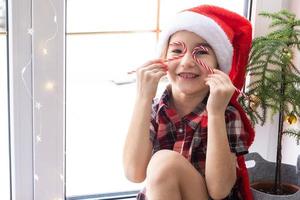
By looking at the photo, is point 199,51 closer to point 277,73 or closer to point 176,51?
point 176,51

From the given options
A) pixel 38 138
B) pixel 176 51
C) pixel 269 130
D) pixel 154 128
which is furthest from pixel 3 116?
pixel 269 130

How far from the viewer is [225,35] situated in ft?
4.08

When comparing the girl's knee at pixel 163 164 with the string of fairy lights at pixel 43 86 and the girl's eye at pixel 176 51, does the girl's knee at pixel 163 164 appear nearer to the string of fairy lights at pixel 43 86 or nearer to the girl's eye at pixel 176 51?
the girl's eye at pixel 176 51

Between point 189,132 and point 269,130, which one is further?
point 269,130

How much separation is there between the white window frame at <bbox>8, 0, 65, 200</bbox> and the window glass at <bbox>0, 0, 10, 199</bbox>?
40 mm

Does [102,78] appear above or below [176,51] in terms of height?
below

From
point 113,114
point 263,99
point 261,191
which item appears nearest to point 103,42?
point 113,114

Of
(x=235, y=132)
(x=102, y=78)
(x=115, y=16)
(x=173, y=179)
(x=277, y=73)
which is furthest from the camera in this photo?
(x=102, y=78)

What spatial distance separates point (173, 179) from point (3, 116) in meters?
0.67

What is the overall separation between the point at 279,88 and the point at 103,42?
25.4 inches

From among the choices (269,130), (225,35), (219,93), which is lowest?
(269,130)

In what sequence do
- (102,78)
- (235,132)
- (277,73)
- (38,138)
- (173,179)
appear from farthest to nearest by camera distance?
(102,78), (38,138), (277,73), (235,132), (173,179)

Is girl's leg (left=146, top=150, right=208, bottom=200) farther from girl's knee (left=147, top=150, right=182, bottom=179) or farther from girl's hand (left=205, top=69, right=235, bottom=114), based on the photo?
girl's hand (left=205, top=69, right=235, bottom=114)

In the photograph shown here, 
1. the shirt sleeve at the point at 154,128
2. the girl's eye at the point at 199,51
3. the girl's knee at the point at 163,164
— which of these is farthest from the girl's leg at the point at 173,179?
the girl's eye at the point at 199,51
